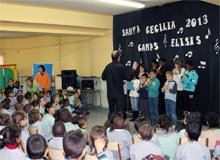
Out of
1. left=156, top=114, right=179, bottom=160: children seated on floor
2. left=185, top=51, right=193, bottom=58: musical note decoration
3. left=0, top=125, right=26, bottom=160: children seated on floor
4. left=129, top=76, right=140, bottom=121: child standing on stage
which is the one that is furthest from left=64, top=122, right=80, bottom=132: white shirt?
left=185, top=51, right=193, bottom=58: musical note decoration

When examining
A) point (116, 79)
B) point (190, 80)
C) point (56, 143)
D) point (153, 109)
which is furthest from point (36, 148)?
point (190, 80)

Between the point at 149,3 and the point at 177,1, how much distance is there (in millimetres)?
642

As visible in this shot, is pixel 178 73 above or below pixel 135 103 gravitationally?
above

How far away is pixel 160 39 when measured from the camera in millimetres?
6664

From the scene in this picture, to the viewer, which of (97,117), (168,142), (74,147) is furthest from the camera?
(97,117)

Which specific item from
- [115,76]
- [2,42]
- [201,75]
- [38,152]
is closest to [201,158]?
[38,152]

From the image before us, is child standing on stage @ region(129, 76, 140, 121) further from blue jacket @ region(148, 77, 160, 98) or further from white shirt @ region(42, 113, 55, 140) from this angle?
white shirt @ region(42, 113, 55, 140)

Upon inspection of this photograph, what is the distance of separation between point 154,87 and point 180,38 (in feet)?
4.48

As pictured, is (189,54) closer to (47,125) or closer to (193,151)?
(47,125)

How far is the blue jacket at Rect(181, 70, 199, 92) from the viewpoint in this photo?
564cm

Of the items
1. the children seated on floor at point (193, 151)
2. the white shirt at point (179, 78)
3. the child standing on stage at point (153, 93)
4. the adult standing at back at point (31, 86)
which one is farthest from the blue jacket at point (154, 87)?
the children seated on floor at point (193, 151)

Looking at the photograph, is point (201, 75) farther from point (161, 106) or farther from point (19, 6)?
point (19, 6)

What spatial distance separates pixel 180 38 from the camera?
6234 millimetres

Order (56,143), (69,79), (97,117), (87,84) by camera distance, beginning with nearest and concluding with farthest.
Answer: (56,143), (97,117), (87,84), (69,79)
